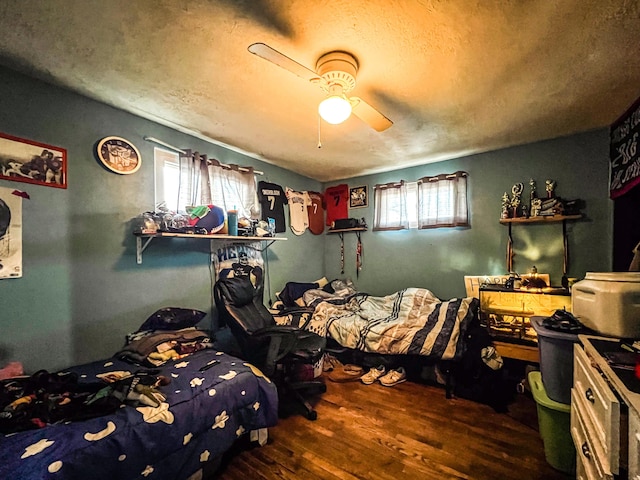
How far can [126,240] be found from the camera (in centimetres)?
214

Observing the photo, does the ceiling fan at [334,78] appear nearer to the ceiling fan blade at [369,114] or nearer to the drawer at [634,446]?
the ceiling fan blade at [369,114]

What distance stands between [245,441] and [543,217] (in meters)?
3.30

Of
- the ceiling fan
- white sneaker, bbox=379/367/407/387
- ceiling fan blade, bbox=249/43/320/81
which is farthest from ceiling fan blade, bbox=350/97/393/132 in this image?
white sneaker, bbox=379/367/407/387

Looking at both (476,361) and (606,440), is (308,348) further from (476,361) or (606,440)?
(606,440)

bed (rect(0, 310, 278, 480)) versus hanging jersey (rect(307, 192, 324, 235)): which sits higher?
hanging jersey (rect(307, 192, 324, 235))

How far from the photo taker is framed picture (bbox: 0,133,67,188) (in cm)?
163

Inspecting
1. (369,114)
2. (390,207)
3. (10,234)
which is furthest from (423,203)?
(10,234)

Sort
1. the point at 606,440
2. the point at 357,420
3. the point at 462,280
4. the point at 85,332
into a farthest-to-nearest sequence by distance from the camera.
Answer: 1. the point at 462,280
2. the point at 357,420
3. the point at 85,332
4. the point at 606,440

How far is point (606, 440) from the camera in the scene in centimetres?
95

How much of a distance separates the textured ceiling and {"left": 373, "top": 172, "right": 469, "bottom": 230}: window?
3.15 ft

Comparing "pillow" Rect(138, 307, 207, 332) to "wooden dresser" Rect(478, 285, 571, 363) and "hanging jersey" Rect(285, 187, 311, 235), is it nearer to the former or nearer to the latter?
"hanging jersey" Rect(285, 187, 311, 235)

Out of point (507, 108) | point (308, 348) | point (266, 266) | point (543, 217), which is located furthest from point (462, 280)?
point (266, 266)

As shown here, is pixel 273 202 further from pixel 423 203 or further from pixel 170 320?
pixel 423 203

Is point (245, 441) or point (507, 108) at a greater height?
point (507, 108)
